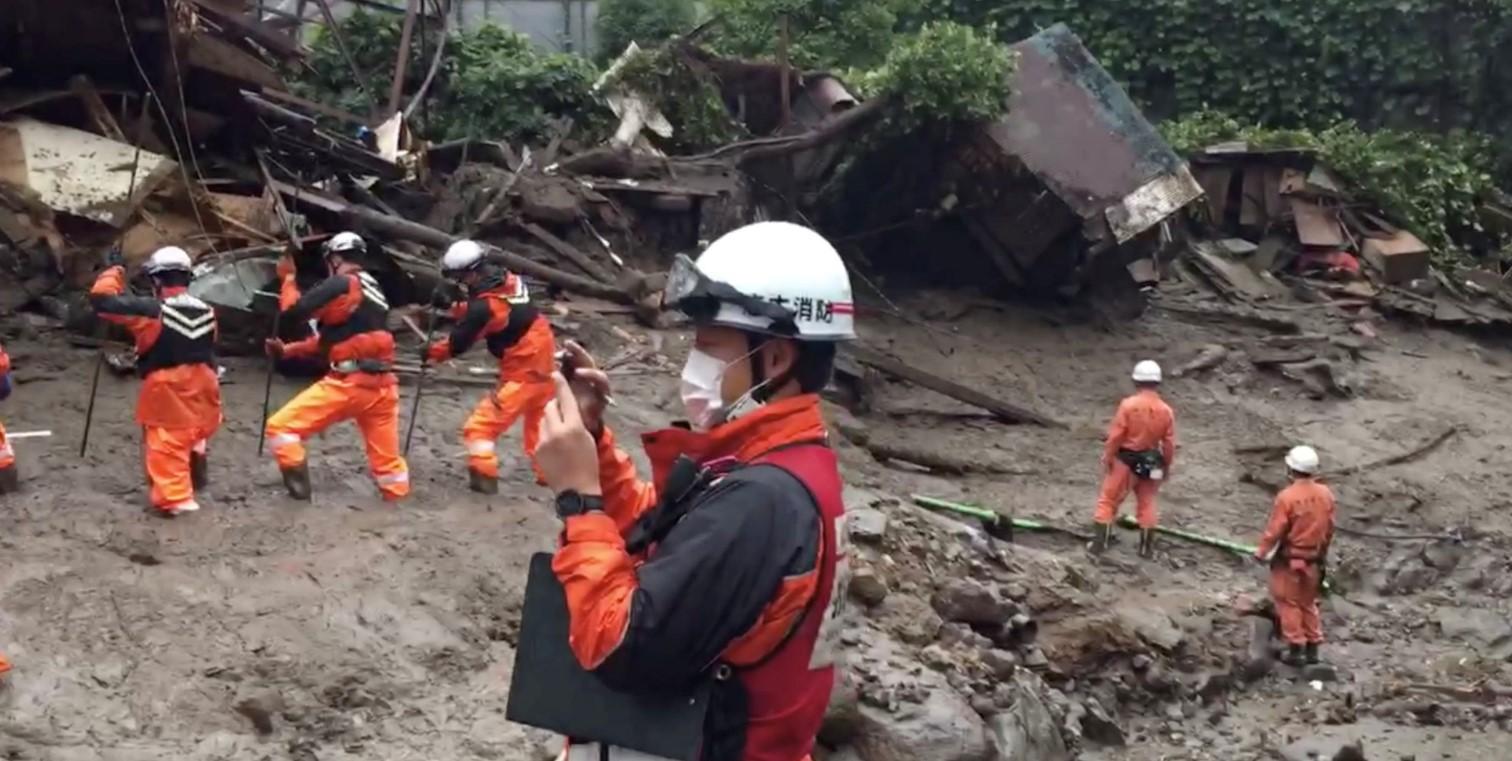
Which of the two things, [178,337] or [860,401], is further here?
[860,401]

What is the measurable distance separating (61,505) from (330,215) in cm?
514

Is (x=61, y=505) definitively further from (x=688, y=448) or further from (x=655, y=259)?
(x=655, y=259)

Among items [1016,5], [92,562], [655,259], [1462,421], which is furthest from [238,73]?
[1016,5]

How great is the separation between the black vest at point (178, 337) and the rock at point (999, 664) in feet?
15.6

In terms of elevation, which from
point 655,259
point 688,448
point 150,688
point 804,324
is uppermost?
point 804,324

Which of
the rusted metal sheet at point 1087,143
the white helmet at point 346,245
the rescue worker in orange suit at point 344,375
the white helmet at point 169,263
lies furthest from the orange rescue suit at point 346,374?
the rusted metal sheet at point 1087,143

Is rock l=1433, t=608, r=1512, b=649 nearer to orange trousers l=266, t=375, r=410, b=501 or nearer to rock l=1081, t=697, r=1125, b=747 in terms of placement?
rock l=1081, t=697, r=1125, b=747

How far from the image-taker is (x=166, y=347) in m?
9.16

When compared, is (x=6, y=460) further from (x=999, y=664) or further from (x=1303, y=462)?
(x=1303, y=462)

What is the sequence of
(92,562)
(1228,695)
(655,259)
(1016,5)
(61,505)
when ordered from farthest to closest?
1. (1016,5)
2. (655,259)
3. (1228,695)
4. (61,505)
5. (92,562)

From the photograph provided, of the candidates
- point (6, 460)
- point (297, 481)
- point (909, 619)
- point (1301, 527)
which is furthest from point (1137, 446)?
point (6, 460)

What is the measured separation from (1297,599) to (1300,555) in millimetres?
353

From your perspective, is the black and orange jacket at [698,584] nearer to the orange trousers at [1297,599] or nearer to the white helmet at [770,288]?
the white helmet at [770,288]

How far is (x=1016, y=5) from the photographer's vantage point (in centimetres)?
2677
